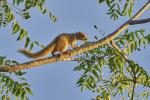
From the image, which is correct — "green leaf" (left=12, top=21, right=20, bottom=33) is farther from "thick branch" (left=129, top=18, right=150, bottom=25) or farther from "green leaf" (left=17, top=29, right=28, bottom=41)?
"thick branch" (left=129, top=18, right=150, bottom=25)

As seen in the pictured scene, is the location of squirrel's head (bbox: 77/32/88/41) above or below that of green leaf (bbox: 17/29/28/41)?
above

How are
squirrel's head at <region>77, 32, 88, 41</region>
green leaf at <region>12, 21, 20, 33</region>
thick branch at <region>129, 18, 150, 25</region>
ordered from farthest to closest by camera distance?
squirrel's head at <region>77, 32, 88, 41</region>, green leaf at <region>12, 21, 20, 33</region>, thick branch at <region>129, 18, 150, 25</region>

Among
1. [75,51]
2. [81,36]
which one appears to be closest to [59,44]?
[81,36]

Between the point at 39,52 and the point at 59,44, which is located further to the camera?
the point at 59,44

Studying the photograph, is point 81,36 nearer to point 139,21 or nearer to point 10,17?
point 10,17

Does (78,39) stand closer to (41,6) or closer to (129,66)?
(41,6)

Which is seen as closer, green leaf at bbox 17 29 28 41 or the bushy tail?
green leaf at bbox 17 29 28 41

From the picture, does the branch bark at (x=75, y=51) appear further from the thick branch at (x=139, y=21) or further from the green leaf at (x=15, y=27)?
the green leaf at (x=15, y=27)

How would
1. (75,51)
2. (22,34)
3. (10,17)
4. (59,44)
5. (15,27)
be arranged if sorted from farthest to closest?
(59,44) → (10,17) → (15,27) → (22,34) → (75,51)

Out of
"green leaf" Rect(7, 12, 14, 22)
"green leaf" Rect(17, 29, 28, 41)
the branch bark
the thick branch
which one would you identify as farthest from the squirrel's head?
"green leaf" Rect(17, 29, 28, 41)

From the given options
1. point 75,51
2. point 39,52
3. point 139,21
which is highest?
point 39,52

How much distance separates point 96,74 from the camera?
21.5ft

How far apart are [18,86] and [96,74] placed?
1033mm

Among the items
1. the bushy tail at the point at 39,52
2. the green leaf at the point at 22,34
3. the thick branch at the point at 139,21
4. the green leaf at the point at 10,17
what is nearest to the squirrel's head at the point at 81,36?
the bushy tail at the point at 39,52
